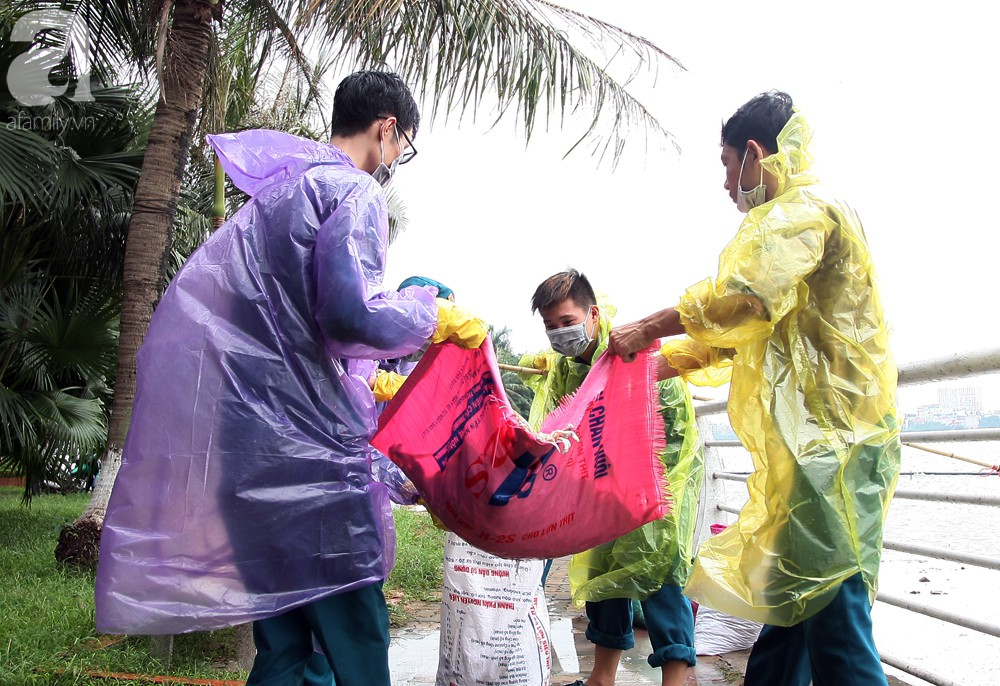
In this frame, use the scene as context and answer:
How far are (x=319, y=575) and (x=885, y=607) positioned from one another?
365 centimetres

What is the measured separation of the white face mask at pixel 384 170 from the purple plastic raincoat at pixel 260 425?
0.25m

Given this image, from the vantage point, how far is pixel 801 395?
1822 mm

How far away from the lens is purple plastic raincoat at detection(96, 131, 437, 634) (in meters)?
1.70

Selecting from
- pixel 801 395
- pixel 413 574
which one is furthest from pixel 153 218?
pixel 801 395

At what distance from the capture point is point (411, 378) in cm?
212

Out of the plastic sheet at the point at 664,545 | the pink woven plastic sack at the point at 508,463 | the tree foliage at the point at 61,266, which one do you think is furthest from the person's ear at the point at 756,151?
the tree foliage at the point at 61,266

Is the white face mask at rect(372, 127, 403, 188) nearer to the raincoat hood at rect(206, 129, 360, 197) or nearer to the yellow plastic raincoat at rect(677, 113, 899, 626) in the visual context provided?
the raincoat hood at rect(206, 129, 360, 197)

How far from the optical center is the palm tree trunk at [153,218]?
4.71m

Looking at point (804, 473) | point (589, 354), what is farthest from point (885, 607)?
point (804, 473)

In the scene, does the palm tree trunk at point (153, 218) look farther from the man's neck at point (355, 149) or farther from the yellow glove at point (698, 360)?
the yellow glove at point (698, 360)

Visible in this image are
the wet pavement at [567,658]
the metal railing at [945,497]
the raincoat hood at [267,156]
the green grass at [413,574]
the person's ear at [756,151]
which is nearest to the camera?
the raincoat hood at [267,156]

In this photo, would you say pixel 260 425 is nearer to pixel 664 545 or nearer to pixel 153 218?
pixel 664 545

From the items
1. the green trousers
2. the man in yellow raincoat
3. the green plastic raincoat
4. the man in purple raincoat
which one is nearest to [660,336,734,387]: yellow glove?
the man in yellow raincoat

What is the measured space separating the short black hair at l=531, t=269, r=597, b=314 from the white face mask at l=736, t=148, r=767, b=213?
92cm
